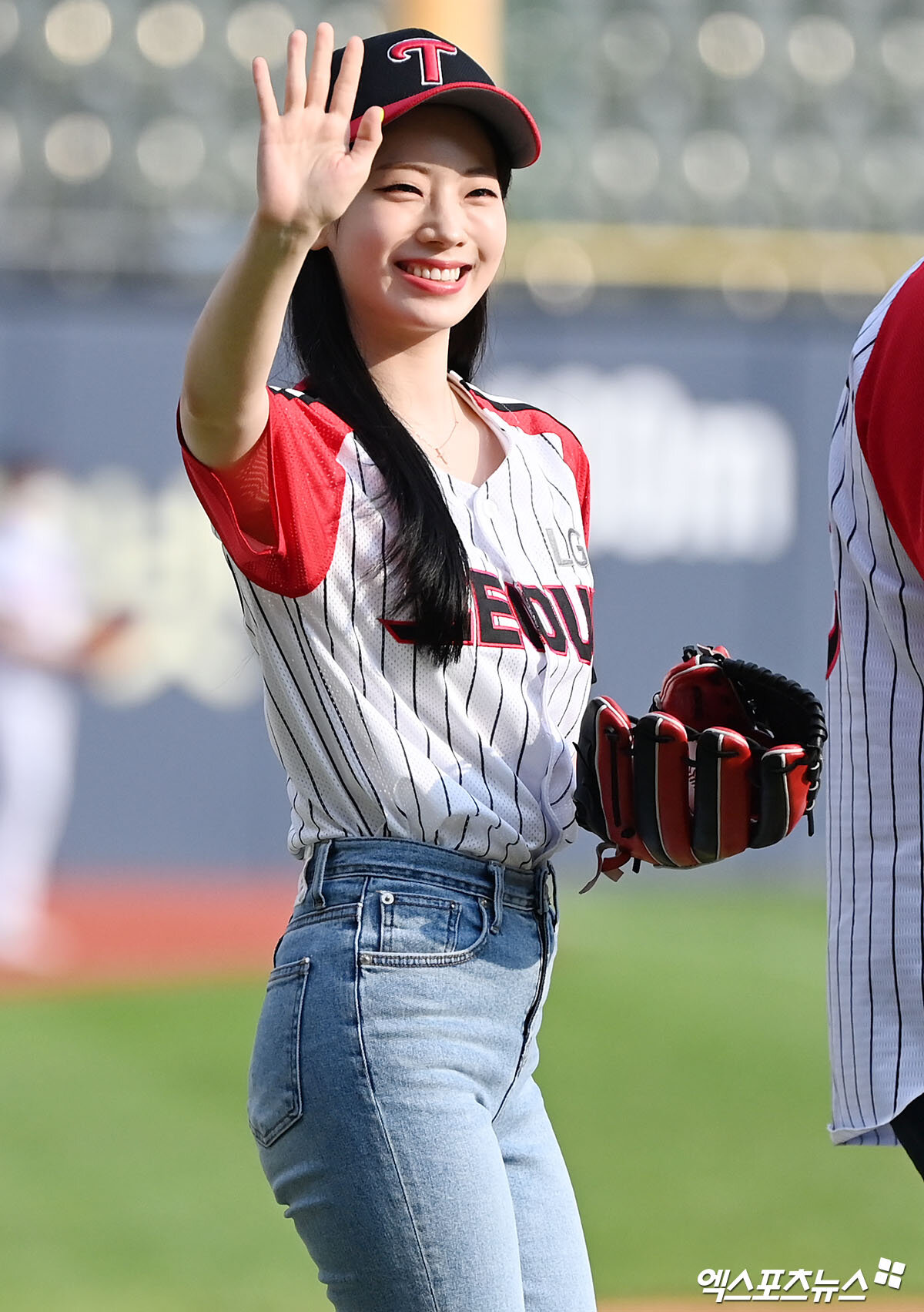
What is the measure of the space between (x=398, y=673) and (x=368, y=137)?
47cm

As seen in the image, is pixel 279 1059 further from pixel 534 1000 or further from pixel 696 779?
pixel 696 779

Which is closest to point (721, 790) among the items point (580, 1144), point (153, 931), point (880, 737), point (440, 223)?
point (880, 737)

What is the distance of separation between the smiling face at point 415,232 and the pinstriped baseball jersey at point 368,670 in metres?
0.16

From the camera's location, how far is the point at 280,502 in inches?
55.5

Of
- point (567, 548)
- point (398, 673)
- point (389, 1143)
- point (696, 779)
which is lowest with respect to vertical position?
point (389, 1143)

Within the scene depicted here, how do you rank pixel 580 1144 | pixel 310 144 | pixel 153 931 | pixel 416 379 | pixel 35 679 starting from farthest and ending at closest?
pixel 35 679, pixel 153 931, pixel 580 1144, pixel 416 379, pixel 310 144

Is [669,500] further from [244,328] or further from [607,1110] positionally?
[244,328]

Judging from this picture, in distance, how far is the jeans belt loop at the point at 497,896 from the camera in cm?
150

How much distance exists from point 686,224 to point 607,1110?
6.22m

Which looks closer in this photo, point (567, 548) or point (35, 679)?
point (567, 548)

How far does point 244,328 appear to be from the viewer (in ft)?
4.32

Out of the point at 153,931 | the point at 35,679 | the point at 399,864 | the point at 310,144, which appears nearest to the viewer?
the point at 310,144

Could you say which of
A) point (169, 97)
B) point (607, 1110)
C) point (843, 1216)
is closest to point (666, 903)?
point (607, 1110)

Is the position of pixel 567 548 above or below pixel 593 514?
below
